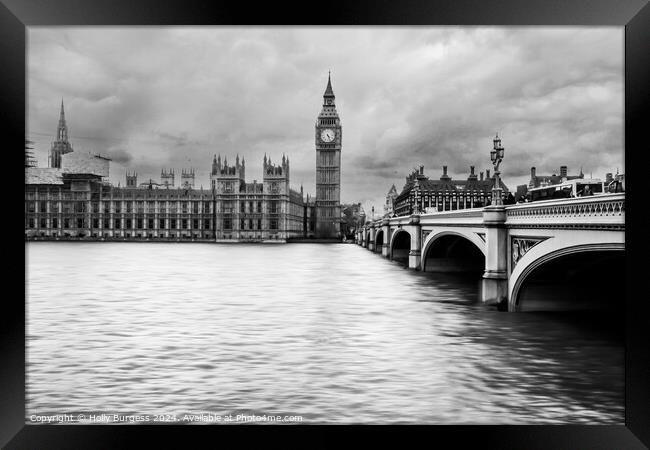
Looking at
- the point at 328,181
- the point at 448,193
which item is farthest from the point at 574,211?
the point at 328,181

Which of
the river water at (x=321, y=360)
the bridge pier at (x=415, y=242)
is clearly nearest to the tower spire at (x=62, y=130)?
the bridge pier at (x=415, y=242)

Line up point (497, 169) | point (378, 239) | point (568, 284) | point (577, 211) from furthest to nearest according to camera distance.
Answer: point (378, 239) < point (497, 169) < point (568, 284) < point (577, 211)

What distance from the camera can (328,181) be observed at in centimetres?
12275

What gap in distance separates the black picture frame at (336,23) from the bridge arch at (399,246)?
1637 inches

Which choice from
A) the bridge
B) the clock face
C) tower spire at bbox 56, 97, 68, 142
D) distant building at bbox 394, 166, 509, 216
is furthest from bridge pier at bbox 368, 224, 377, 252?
tower spire at bbox 56, 97, 68, 142

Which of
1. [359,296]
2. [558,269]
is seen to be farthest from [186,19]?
[359,296]

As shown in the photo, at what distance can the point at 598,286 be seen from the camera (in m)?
17.8

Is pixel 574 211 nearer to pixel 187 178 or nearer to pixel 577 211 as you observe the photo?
pixel 577 211

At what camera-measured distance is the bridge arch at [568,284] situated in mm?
15453

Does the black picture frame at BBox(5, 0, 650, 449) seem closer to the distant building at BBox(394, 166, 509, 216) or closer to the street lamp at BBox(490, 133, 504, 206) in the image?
the street lamp at BBox(490, 133, 504, 206)

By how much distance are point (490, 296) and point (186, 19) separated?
14.3m

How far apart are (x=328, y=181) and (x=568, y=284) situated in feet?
347

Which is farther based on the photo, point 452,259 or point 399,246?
point 399,246

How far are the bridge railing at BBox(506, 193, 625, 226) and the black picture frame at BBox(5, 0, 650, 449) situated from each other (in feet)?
16.3
